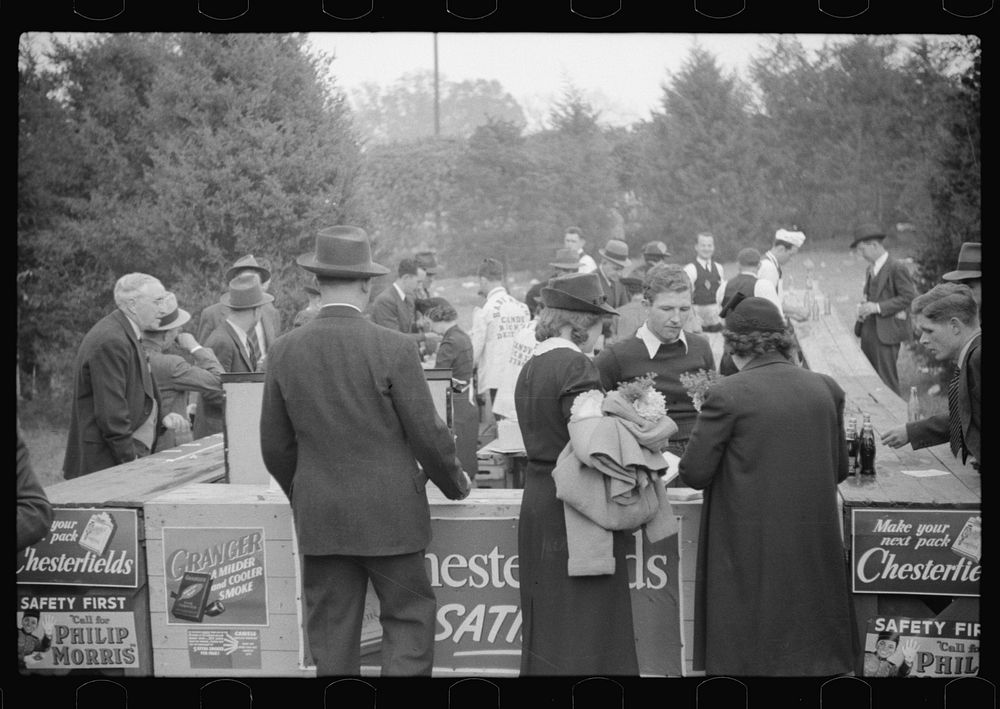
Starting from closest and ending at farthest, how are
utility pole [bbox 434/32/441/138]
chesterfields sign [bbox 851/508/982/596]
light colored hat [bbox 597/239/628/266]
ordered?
chesterfields sign [bbox 851/508/982/596], utility pole [bbox 434/32/441/138], light colored hat [bbox 597/239/628/266]

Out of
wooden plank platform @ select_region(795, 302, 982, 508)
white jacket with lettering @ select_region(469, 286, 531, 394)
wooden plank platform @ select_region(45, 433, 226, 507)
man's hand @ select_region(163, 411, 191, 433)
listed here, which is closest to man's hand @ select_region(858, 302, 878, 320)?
wooden plank platform @ select_region(795, 302, 982, 508)

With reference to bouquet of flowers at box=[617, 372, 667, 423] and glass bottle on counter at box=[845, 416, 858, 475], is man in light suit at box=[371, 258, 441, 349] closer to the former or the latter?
bouquet of flowers at box=[617, 372, 667, 423]

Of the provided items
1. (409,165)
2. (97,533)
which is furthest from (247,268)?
(97,533)

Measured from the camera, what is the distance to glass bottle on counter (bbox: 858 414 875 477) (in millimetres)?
4074

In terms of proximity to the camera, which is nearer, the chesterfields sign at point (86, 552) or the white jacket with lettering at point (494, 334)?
the chesterfields sign at point (86, 552)

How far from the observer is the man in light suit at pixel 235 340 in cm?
491

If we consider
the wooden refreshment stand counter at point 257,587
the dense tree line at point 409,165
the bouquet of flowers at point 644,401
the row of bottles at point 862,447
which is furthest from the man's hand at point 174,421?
the row of bottles at point 862,447

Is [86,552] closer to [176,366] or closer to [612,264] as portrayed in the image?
[176,366]

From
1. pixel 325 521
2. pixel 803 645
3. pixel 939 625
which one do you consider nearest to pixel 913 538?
pixel 939 625

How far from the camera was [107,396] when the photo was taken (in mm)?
4578

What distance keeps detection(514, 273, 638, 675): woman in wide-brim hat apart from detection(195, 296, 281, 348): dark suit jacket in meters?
1.94

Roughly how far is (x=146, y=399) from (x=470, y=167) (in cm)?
202

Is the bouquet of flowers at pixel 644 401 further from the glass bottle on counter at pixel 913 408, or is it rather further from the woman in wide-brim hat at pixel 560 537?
the glass bottle on counter at pixel 913 408

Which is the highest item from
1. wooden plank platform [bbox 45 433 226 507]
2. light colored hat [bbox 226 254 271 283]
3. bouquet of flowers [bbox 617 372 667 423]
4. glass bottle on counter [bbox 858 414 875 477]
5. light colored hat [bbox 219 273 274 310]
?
light colored hat [bbox 226 254 271 283]
